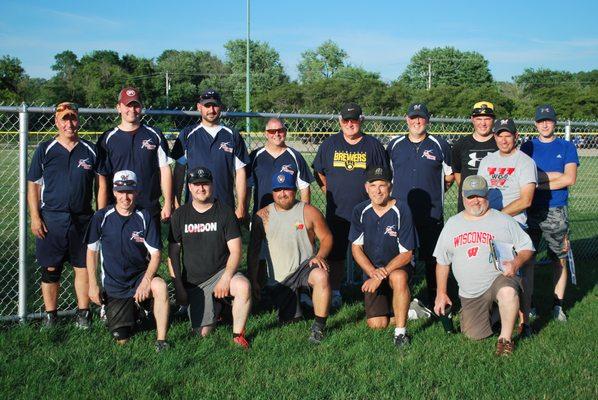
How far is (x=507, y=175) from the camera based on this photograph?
6383mm

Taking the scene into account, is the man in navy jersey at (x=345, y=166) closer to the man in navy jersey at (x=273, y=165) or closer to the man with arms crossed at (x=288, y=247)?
the man in navy jersey at (x=273, y=165)

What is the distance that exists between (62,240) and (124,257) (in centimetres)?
67

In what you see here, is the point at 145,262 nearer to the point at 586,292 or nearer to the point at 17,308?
the point at 17,308

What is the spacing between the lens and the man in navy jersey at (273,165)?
6.56 metres

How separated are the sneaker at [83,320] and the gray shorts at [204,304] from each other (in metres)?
0.95

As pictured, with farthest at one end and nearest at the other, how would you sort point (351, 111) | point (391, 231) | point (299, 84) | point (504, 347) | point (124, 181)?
point (299, 84), point (351, 111), point (391, 231), point (124, 181), point (504, 347)

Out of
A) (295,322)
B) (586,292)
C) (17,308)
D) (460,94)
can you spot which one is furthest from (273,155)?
(460,94)

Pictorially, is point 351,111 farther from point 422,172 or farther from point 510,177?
point 510,177

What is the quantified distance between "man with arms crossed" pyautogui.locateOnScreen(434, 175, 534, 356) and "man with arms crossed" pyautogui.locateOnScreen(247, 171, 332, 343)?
1129 mm

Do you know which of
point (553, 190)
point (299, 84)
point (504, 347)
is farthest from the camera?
point (299, 84)

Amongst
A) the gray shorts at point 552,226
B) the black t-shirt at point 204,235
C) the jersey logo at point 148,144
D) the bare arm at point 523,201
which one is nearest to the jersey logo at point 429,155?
the bare arm at point 523,201

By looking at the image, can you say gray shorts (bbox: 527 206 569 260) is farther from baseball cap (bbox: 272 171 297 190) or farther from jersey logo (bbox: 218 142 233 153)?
jersey logo (bbox: 218 142 233 153)

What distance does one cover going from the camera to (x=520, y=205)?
6273 mm

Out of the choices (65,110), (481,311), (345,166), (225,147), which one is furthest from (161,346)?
(481,311)
